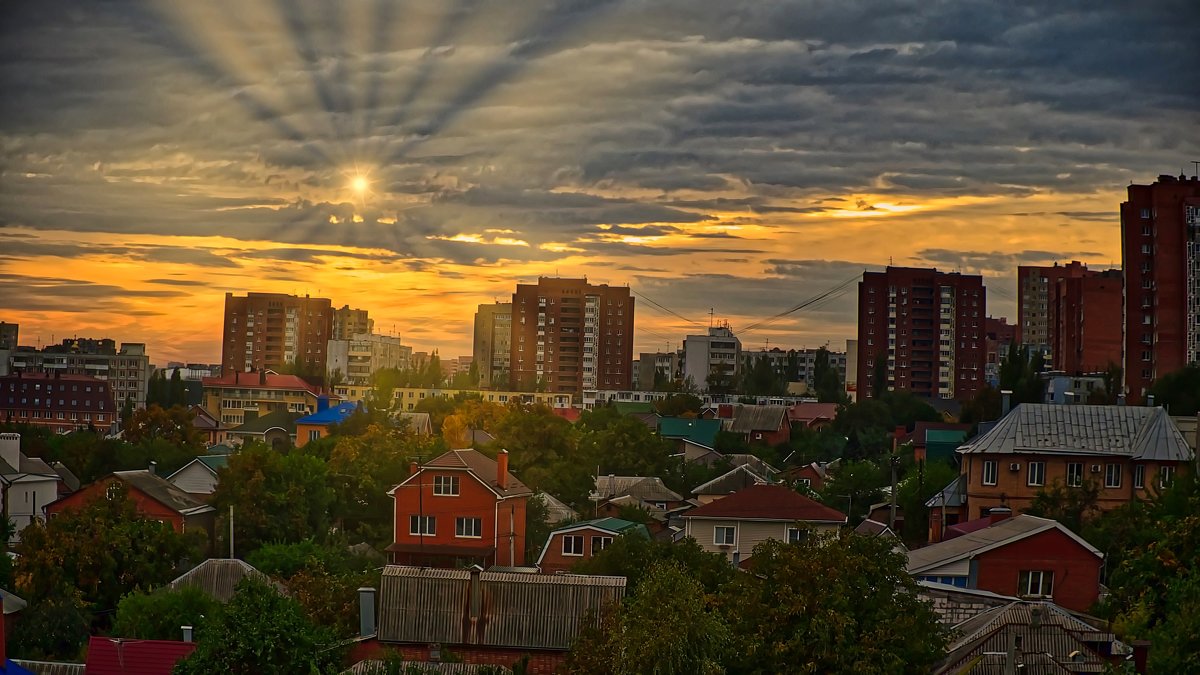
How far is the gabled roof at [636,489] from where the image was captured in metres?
57.6

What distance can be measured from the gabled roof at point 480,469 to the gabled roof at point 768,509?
23.1ft

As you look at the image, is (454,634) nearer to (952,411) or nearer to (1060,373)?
(1060,373)

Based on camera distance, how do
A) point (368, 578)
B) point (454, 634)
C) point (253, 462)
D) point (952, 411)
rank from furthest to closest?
point (952, 411)
point (253, 462)
point (368, 578)
point (454, 634)

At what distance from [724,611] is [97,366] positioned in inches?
5372

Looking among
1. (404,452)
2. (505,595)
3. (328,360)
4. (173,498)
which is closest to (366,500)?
(404,452)

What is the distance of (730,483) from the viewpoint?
Answer: 58.1 metres

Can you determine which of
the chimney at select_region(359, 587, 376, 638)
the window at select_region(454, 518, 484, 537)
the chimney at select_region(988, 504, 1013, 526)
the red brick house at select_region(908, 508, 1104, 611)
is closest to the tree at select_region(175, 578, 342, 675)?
the chimney at select_region(359, 587, 376, 638)

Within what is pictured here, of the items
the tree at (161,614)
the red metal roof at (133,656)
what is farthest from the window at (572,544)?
the red metal roof at (133,656)

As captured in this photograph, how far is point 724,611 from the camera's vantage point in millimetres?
25484

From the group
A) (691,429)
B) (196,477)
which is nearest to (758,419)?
(691,429)

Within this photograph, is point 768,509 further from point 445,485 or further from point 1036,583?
point 1036,583

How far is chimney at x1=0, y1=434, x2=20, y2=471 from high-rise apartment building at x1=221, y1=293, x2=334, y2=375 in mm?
118541

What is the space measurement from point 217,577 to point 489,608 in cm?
920

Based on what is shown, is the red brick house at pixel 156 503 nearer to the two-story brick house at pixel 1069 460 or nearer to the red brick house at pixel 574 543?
the red brick house at pixel 574 543
